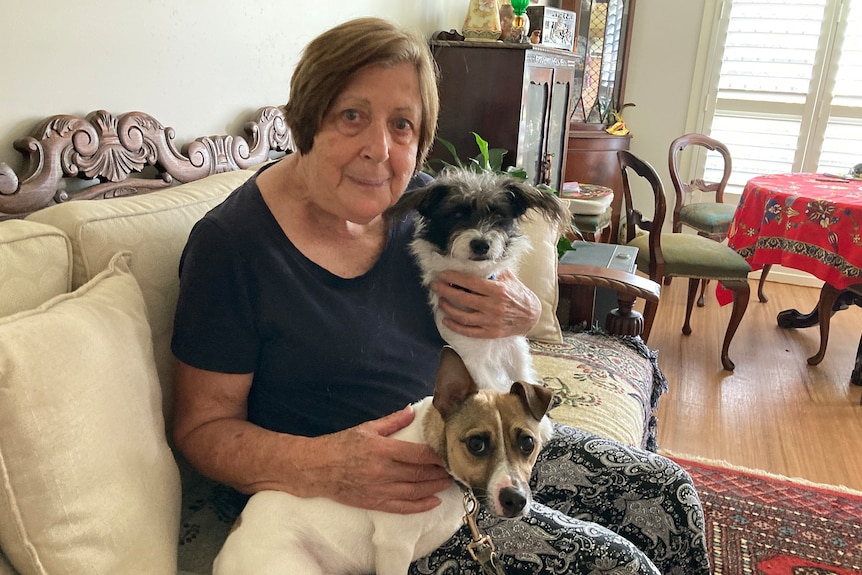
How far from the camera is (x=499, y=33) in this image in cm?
254

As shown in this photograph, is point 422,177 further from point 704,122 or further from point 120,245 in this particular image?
point 704,122

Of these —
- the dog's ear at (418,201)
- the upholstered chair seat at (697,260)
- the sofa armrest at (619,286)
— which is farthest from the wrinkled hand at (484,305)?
the upholstered chair seat at (697,260)

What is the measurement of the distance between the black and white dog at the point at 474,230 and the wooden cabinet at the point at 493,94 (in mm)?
1128

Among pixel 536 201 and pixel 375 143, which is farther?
pixel 536 201

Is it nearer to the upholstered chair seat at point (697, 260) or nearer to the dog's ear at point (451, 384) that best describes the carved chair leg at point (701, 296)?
the upholstered chair seat at point (697, 260)

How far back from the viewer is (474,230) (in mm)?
1317

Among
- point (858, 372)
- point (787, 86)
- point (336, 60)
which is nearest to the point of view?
point (336, 60)

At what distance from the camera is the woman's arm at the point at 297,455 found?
95 centimetres

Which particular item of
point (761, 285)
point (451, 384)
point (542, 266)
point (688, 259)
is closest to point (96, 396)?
point (451, 384)

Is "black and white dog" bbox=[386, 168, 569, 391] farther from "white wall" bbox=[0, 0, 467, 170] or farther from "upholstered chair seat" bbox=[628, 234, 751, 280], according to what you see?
"upholstered chair seat" bbox=[628, 234, 751, 280]

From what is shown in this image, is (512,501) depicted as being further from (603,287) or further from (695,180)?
(695,180)

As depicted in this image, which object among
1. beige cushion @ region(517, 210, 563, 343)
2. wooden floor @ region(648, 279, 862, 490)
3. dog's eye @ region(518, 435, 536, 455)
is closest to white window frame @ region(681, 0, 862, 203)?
wooden floor @ region(648, 279, 862, 490)

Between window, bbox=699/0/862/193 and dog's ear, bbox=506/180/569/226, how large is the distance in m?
→ 3.90

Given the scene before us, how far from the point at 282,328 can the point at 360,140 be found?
0.36m
